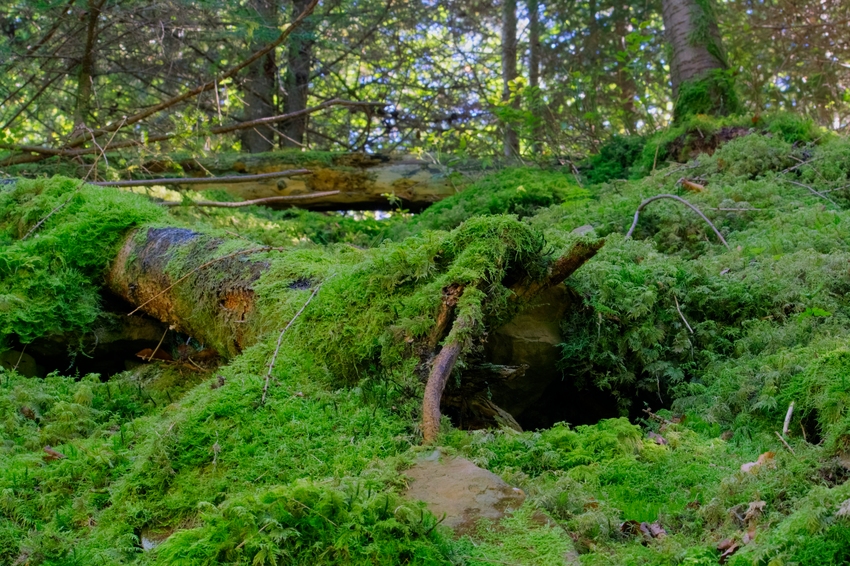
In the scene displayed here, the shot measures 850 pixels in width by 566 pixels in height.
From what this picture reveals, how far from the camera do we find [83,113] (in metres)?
8.88

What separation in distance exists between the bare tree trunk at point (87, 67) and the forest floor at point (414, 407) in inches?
112

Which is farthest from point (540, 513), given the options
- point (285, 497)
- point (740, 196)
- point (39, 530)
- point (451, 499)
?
point (740, 196)

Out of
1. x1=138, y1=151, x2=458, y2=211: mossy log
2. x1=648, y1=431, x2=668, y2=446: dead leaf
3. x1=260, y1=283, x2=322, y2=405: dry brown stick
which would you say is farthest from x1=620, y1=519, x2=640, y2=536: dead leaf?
x1=138, y1=151, x2=458, y2=211: mossy log

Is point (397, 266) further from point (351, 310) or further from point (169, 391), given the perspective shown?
point (169, 391)

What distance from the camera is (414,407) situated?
126 inches

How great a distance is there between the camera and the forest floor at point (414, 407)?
2.28 metres

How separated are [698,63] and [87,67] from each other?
787 centimetres

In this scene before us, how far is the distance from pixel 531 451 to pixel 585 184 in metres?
6.62

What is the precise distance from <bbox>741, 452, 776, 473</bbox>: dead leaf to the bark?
7232mm

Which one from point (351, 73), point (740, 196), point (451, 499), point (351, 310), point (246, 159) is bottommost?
point (451, 499)

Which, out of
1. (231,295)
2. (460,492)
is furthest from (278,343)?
(460,492)

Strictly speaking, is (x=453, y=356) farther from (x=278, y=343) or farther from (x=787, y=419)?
(x=787, y=419)

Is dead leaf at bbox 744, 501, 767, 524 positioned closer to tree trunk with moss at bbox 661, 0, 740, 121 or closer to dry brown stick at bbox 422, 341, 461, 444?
dry brown stick at bbox 422, 341, 461, 444

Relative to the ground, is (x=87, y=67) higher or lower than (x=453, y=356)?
higher
